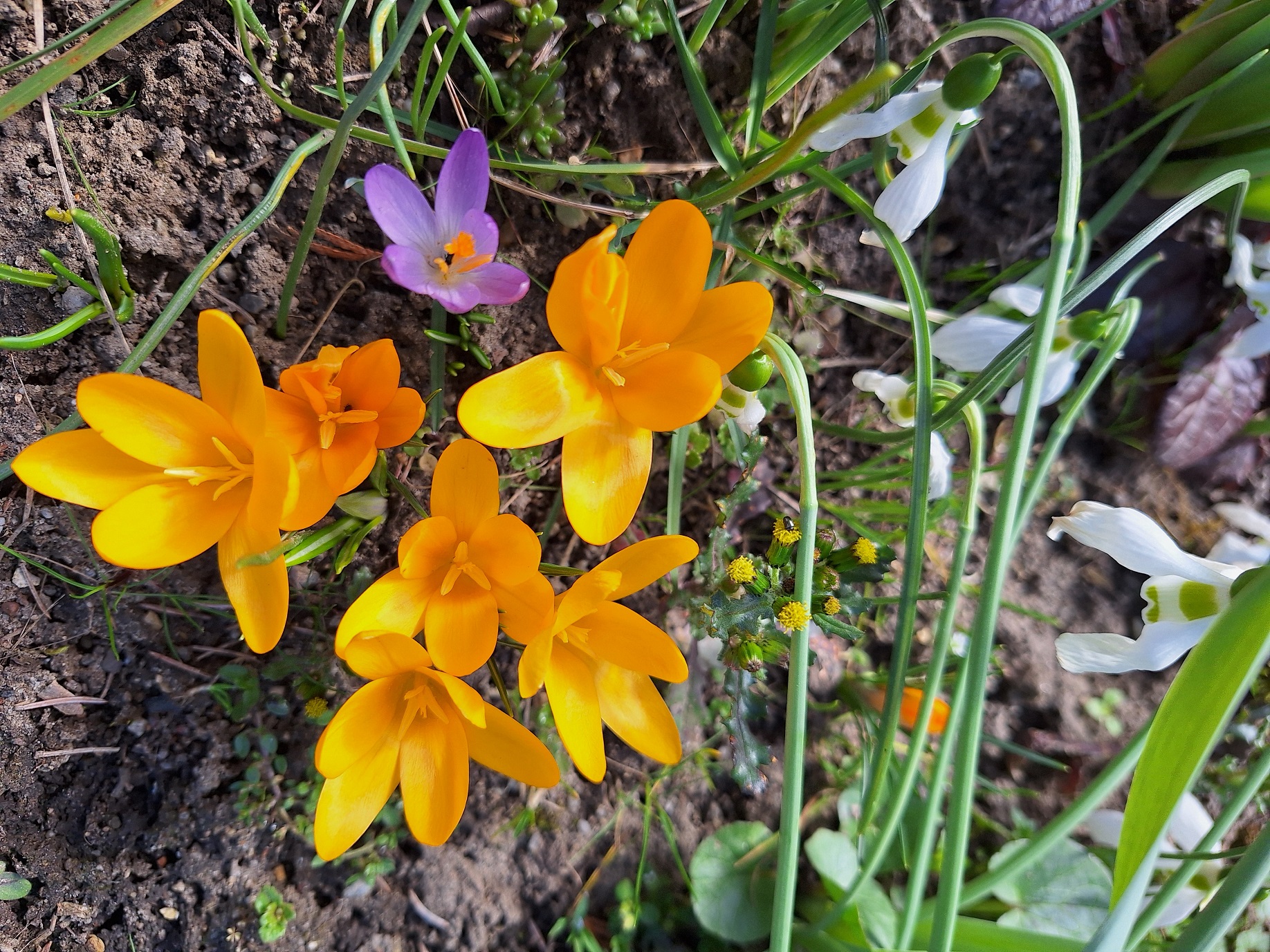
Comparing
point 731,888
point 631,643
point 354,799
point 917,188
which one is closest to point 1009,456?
point 917,188

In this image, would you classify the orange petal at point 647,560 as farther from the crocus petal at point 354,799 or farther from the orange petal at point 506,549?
the crocus petal at point 354,799

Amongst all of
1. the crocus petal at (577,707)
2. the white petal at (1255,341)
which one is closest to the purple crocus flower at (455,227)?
the crocus petal at (577,707)

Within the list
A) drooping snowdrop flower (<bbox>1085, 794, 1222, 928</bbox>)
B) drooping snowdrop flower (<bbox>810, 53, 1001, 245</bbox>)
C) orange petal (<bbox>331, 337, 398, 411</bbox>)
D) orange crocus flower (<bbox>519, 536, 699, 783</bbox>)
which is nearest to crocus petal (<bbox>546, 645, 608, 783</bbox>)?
orange crocus flower (<bbox>519, 536, 699, 783</bbox>)

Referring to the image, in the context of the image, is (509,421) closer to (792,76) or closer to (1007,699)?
(792,76)

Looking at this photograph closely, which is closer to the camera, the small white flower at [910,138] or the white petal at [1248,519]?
the small white flower at [910,138]

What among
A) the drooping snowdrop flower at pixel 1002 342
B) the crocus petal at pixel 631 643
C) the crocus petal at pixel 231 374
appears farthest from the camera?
the drooping snowdrop flower at pixel 1002 342

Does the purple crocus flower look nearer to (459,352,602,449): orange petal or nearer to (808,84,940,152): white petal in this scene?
(459,352,602,449): orange petal

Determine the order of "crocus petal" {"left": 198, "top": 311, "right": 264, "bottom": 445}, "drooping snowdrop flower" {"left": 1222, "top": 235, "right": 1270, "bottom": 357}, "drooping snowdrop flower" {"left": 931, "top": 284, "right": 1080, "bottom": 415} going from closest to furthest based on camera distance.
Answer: "crocus petal" {"left": 198, "top": 311, "right": 264, "bottom": 445}, "drooping snowdrop flower" {"left": 931, "top": 284, "right": 1080, "bottom": 415}, "drooping snowdrop flower" {"left": 1222, "top": 235, "right": 1270, "bottom": 357}

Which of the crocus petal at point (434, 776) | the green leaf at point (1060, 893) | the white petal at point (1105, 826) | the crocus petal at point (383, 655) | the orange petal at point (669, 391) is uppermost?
the orange petal at point (669, 391)

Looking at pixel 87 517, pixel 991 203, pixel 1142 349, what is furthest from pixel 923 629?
pixel 87 517
